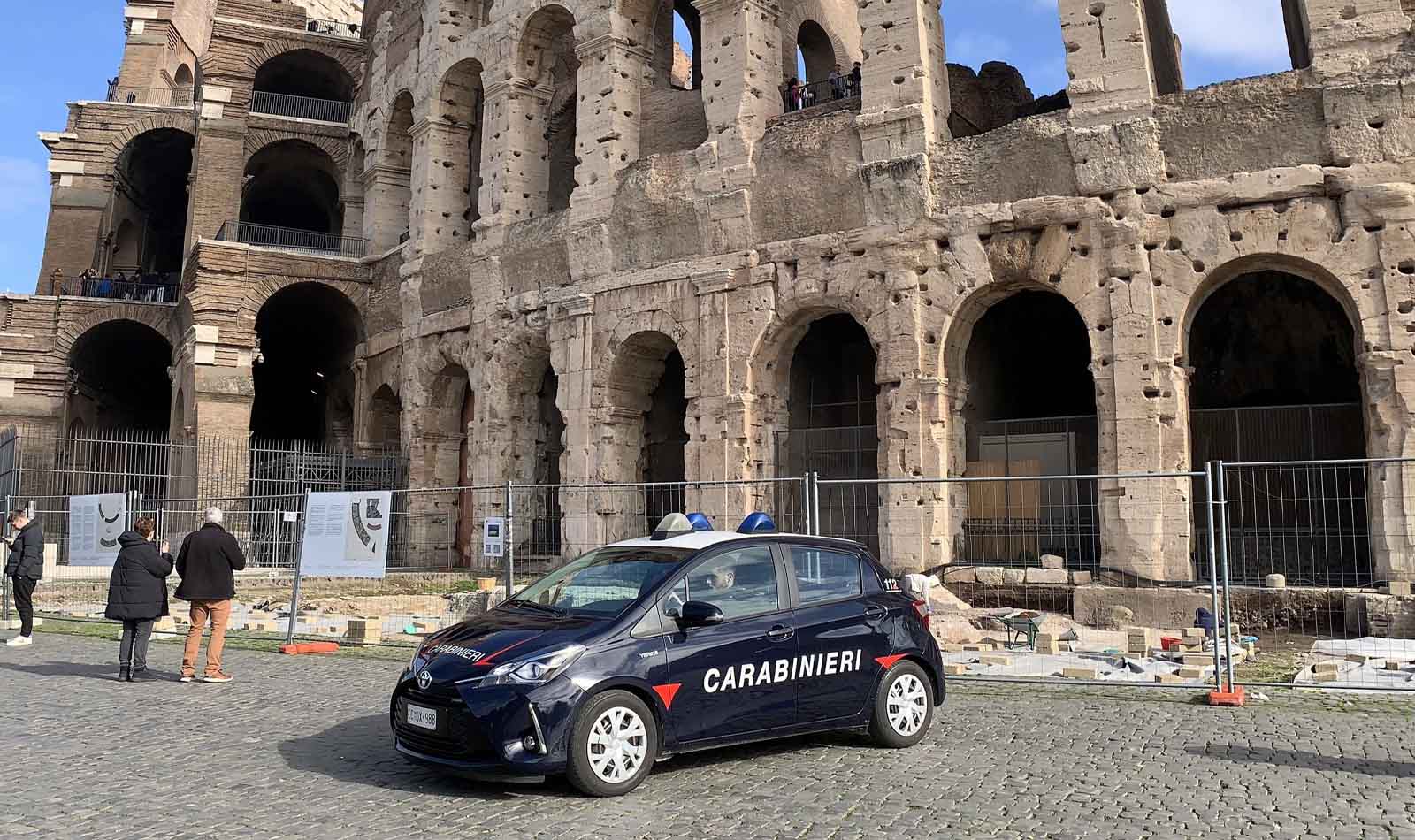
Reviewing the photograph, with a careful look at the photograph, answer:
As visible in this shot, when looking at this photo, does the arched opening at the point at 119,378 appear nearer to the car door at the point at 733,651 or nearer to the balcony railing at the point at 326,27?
the balcony railing at the point at 326,27

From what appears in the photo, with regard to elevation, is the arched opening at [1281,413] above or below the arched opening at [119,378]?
below

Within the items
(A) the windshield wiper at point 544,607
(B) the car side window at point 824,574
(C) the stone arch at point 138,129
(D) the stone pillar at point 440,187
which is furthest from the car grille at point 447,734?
(C) the stone arch at point 138,129

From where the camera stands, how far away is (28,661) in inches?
409

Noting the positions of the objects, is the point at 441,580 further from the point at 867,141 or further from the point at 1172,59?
the point at 1172,59

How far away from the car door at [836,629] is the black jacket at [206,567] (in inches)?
200

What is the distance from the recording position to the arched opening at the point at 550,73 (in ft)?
68.7

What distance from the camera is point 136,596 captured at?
9.10 meters

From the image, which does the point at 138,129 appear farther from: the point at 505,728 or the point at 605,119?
the point at 505,728

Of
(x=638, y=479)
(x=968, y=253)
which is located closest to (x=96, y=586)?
(x=638, y=479)

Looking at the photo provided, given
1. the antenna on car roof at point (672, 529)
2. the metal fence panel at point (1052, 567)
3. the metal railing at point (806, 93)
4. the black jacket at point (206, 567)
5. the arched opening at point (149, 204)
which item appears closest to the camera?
the antenna on car roof at point (672, 529)

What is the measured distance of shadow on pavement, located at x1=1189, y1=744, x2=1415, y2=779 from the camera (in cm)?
582

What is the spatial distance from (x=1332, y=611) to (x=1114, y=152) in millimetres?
6201

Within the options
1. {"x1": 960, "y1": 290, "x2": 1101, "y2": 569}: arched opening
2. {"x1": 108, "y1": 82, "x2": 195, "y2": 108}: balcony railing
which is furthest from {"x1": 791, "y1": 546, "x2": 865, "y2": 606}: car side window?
{"x1": 108, "y1": 82, "x2": 195, "y2": 108}: balcony railing

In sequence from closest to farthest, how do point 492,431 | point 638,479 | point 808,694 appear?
1. point 808,694
2. point 638,479
3. point 492,431
